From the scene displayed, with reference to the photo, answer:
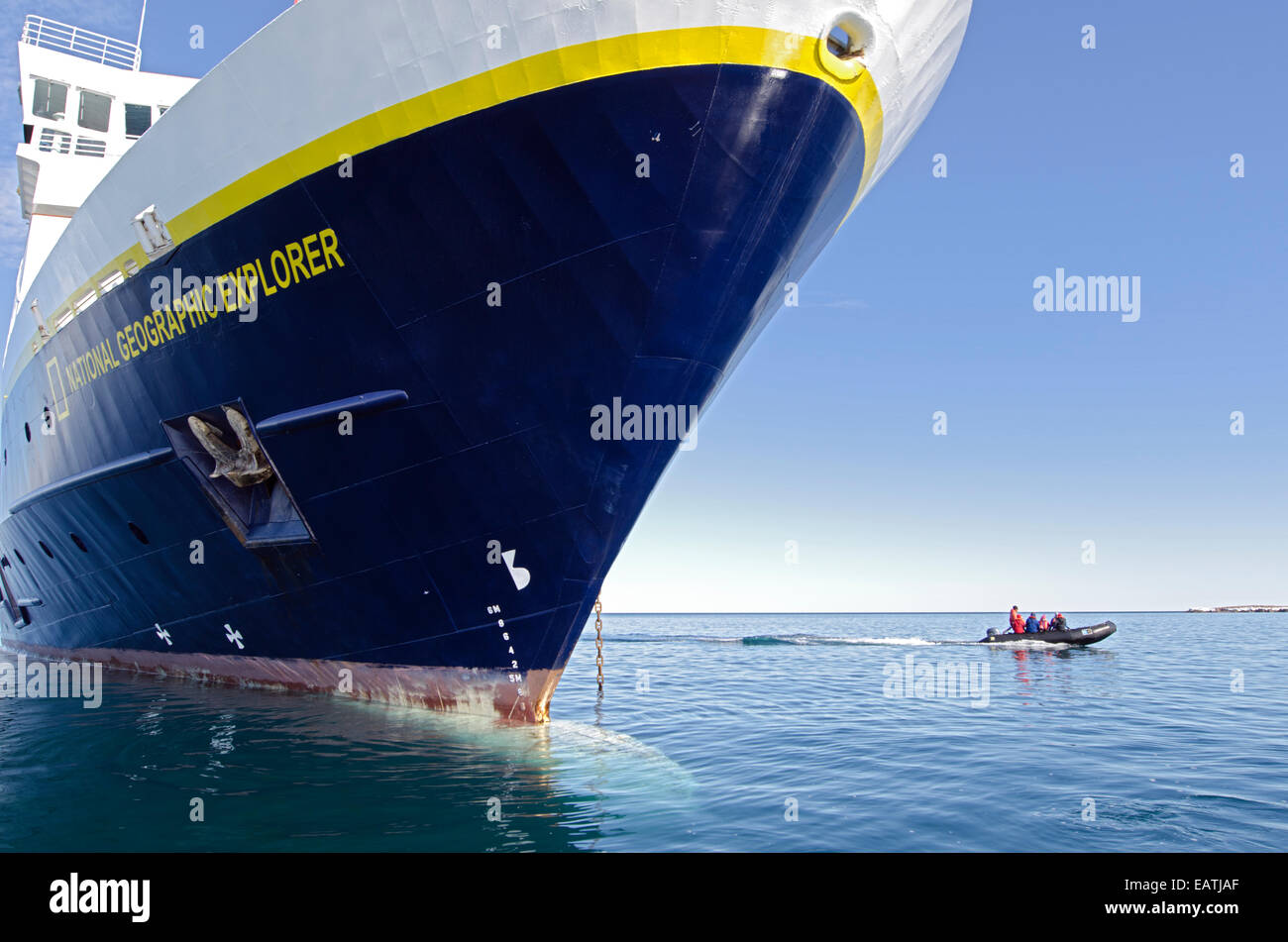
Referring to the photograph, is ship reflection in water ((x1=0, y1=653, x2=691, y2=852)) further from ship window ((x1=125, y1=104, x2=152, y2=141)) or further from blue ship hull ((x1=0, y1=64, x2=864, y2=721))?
ship window ((x1=125, y1=104, x2=152, y2=141))

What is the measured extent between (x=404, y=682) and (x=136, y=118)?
51.8ft

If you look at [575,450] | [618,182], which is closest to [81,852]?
[575,450]

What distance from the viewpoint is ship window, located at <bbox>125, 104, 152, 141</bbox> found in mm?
16141

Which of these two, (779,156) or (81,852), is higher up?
(779,156)

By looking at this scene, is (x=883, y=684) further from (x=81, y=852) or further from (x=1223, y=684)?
(x=81, y=852)

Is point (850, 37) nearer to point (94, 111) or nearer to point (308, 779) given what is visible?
point (308, 779)

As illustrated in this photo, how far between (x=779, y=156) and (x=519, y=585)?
4.50 metres

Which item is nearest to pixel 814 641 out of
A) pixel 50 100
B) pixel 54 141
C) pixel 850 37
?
pixel 54 141

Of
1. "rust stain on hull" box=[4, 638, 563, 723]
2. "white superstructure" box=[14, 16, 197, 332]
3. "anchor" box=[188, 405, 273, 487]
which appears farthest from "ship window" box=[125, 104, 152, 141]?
"rust stain on hull" box=[4, 638, 563, 723]

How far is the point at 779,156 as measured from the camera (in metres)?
5.86

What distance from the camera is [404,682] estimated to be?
791cm

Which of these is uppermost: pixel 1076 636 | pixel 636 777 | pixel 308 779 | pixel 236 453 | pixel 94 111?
pixel 94 111

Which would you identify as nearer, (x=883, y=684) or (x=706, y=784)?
(x=706, y=784)

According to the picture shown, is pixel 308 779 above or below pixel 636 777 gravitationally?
above
